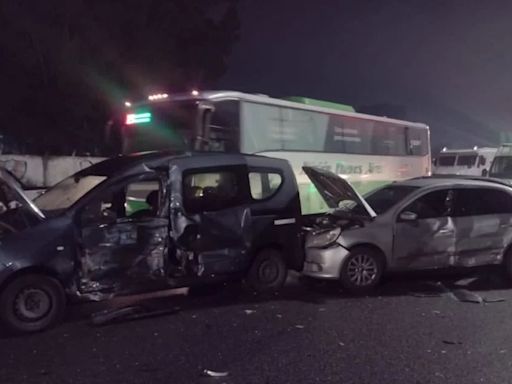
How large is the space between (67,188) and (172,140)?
4.35m

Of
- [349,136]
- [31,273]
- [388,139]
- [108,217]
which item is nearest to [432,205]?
[108,217]

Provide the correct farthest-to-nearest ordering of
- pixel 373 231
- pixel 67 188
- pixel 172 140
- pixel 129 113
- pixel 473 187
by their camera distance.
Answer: pixel 129 113 < pixel 172 140 < pixel 473 187 < pixel 373 231 < pixel 67 188

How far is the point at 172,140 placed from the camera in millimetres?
11125

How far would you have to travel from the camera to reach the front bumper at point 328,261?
777 cm

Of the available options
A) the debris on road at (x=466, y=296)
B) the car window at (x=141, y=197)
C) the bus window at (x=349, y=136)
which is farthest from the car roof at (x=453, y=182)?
the bus window at (x=349, y=136)

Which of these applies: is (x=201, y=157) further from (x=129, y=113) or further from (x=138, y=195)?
(x=129, y=113)

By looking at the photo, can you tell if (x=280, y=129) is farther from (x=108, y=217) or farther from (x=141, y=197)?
(x=108, y=217)

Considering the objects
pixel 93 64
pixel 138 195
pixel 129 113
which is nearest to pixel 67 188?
pixel 138 195

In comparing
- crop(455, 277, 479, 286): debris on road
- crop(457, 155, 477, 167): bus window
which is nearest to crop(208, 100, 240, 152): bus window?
crop(455, 277, 479, 286): debris on road

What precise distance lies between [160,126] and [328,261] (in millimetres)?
5098

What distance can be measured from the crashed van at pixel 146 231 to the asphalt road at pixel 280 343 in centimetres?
39

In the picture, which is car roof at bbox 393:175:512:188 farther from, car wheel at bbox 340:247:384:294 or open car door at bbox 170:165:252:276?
open car door at bbox 170:165:252:276

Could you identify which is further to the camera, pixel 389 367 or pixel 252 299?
pixel 252 299

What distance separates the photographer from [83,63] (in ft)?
74.7
